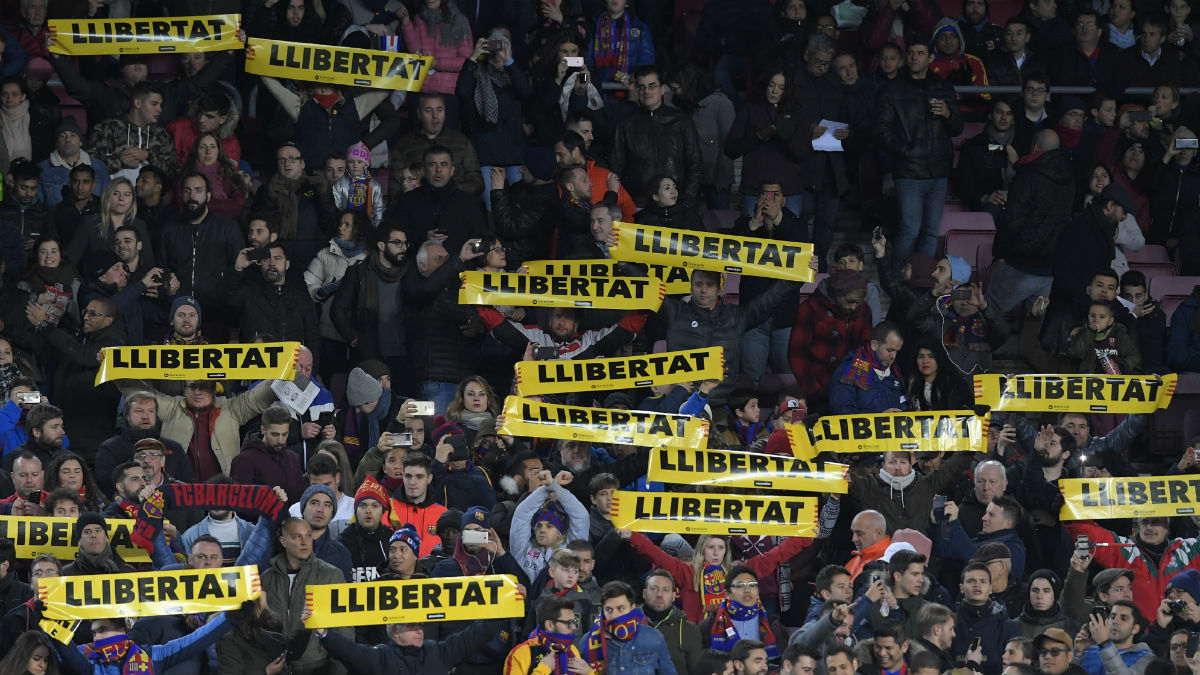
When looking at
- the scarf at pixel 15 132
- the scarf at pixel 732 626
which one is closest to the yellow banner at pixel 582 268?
the scarf at pixel 732 626

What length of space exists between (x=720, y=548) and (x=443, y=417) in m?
1.94

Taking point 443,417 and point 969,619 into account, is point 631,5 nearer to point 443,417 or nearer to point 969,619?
point 443,417

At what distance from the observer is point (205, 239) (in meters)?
15.6

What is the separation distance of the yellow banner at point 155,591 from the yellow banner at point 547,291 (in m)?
3.23

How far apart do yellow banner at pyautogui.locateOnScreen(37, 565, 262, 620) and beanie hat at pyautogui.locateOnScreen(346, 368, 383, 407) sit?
7.97ft

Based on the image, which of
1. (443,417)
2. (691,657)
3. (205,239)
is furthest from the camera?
(205,239)

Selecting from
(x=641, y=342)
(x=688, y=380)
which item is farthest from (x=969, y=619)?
(x=641, y=342)

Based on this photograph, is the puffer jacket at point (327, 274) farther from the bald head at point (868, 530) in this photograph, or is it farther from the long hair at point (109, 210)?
the bald head at point (868, 530)

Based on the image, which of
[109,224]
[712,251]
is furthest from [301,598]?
[712,251]

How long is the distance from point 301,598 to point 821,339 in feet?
13.9

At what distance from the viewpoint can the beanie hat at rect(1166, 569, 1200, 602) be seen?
517 inches

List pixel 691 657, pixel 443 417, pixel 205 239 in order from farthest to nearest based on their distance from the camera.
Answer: pixel 205 239, pixel 443 417, pixel 691 657

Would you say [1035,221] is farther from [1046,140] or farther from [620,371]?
[620,371]

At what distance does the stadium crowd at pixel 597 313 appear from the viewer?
12.8m
